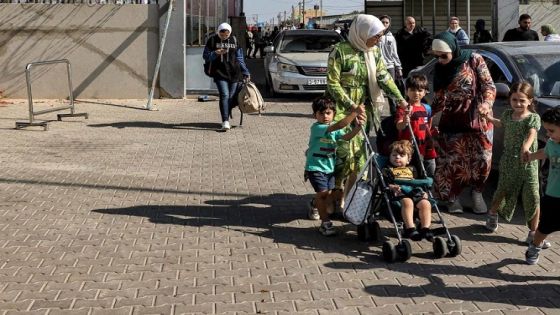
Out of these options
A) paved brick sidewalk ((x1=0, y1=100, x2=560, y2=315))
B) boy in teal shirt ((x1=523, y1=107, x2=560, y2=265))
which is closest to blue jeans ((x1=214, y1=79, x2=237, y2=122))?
paved brick sidewalk ((x1=0, y1=100, x2=560, y2=315))

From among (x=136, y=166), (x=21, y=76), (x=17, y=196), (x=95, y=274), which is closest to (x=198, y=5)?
(x=21, y=76)

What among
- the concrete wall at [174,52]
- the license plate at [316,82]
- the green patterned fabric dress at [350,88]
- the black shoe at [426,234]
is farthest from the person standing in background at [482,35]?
the black shoe at [426,234]

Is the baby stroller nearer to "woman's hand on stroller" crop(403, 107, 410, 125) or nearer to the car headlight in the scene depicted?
"woman's hand on stroller" crop(403, 107, 410, 125)

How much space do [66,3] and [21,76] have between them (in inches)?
71.5

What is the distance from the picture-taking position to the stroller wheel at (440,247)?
5832mm

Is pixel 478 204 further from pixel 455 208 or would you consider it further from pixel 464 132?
pixel 464 132

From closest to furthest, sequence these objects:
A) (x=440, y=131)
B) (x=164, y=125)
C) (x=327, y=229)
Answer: (x=327, y=229) → (x=440, y=131) → (x=164, y=125)

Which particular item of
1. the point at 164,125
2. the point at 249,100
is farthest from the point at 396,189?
the point at 164,125

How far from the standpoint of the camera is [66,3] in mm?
16297

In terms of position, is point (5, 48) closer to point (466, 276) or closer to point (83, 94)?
point (83, 94)

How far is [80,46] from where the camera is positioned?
16.3 meters

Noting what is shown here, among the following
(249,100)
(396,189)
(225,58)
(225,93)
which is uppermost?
(225,58)

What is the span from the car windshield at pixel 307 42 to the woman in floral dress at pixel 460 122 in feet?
35.3

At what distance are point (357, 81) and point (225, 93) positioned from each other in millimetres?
6258
